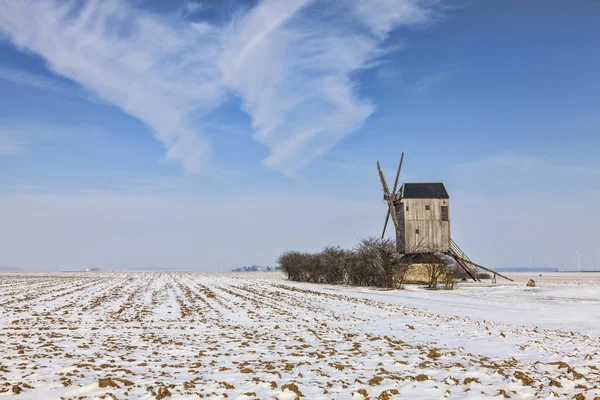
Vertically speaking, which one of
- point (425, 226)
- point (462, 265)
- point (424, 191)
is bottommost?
point (462, 265)

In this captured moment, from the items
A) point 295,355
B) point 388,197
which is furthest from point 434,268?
point 295,355

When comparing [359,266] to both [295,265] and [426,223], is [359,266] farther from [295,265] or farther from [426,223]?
[295,265]

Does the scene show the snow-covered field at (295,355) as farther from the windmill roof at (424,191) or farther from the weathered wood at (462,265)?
the windmill roof at (424,191)

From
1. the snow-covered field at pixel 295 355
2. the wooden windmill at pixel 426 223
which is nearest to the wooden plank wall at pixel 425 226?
the wooden windmill at pixel 426 223

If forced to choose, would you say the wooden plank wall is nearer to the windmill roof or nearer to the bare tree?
the windmill roof

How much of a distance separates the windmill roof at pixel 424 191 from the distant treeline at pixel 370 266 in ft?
24.5

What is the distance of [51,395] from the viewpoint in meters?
8.02

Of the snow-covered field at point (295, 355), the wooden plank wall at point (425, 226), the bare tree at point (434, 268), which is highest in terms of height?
the wooden plank wall at point (425, 226)

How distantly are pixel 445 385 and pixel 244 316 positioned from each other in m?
13.4

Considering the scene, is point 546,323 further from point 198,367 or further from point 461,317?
point 198,367

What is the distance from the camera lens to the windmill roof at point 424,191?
5784 cm

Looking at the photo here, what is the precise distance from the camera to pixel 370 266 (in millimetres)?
47531

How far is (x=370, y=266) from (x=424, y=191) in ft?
51.8

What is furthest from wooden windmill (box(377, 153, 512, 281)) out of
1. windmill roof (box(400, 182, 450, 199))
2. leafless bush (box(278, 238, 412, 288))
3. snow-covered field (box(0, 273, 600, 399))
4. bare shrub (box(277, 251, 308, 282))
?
snow-covered field (box(0, 273, 600, 399))
